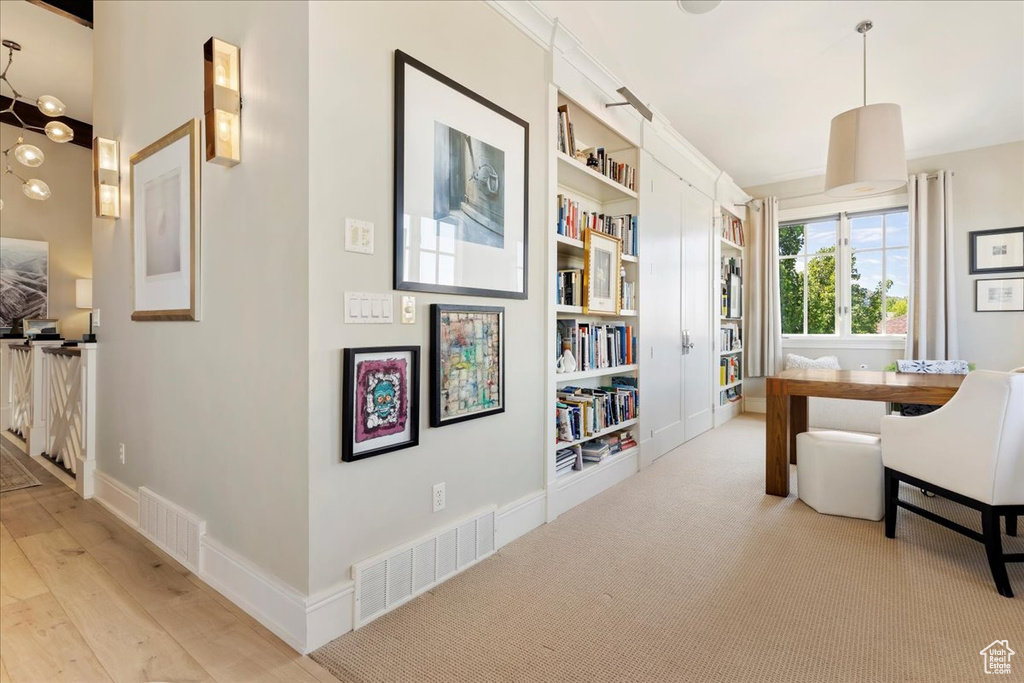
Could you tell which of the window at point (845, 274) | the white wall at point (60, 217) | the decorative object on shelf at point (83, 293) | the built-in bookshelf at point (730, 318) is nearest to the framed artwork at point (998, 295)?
the window at point (845, 274)

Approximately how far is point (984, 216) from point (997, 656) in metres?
4.97

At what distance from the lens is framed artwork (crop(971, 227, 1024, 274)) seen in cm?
452

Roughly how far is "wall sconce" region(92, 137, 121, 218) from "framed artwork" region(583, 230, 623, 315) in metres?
2.67

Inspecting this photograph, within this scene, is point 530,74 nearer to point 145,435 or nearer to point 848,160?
point 848,160

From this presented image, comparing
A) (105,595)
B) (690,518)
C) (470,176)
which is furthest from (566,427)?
(105,595)

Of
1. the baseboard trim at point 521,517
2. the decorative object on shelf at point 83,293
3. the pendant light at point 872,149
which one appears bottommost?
the baseboard trim at point 521,517

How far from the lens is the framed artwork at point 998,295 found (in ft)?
14.8

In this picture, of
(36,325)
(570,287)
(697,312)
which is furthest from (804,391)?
(36,325)

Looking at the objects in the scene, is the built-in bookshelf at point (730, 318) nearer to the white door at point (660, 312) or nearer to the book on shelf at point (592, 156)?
the white door at point (660, 312)

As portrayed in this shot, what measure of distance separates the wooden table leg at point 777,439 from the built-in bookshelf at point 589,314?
0.86 m

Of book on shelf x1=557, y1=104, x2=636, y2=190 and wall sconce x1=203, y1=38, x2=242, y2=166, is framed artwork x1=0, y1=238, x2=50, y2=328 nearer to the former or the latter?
wall sconce x1=203, y1=38, x2=242, y2=166

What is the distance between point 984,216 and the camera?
15.4 feet

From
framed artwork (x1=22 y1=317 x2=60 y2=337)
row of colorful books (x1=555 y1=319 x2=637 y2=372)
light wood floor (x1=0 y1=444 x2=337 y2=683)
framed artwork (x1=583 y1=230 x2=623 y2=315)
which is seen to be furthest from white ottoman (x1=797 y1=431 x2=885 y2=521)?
framed artwork (x1=22 y1=317 x2=60 y2=337)

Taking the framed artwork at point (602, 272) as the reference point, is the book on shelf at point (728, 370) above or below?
below
